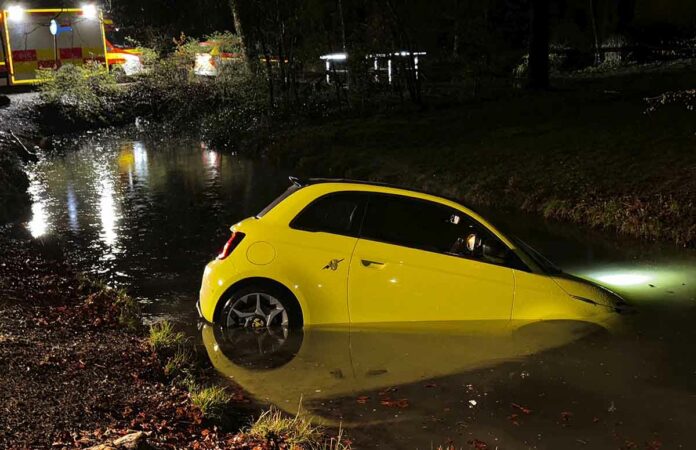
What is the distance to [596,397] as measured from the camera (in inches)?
234

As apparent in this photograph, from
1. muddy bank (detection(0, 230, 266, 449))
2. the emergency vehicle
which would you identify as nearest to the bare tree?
the emergency vehicle

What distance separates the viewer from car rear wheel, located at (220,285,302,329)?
7176mm

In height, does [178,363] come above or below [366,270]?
below

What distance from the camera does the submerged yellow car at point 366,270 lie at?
710 cm

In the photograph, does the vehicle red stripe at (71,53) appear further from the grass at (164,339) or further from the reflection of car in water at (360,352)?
the grass at (164,339)

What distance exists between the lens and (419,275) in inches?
281

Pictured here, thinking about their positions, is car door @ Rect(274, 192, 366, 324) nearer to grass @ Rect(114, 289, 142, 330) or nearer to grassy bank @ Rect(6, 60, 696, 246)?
grass @ Rect(114, 289, 142, 330)

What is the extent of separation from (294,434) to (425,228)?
3.15 meters

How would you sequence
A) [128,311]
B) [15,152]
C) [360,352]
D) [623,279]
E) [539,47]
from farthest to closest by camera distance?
[539,47] < [15,152] < [623,279] < [128,311] < [360,352]

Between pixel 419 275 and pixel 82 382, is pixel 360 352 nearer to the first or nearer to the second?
pixel 419 275

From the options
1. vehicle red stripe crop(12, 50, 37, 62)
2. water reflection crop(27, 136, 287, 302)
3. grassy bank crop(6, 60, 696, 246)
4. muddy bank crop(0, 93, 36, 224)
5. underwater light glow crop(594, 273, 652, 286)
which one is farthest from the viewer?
vehicle red stripe crop(12, 50, 37, 62)

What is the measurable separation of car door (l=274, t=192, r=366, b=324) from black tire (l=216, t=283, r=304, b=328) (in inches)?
4.7

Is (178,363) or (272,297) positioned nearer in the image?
(178,363)

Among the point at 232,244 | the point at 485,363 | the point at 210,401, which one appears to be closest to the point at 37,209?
the point at 232,244
